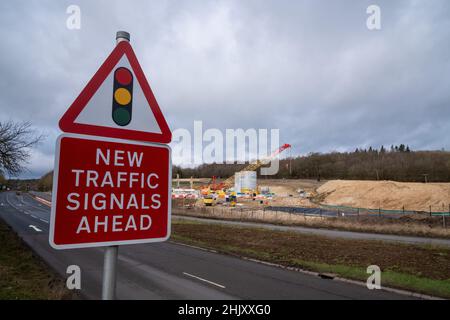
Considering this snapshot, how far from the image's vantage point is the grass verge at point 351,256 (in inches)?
435

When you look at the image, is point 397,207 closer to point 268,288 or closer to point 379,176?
point 268,288

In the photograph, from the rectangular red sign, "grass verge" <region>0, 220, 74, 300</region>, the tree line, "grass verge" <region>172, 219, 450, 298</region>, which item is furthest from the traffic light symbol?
the tree line

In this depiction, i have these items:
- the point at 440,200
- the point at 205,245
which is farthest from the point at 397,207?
the point at 205,245

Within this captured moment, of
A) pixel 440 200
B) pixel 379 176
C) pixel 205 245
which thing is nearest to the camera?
pixel 205 245

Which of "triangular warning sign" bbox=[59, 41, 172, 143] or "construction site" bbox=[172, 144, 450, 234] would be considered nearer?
"triangular warning sign" bbox=[59, 41, 172, 143]

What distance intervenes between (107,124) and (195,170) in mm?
143066

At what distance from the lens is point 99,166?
5.38 ft

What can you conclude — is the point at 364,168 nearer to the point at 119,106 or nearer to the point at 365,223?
the point at 365,223

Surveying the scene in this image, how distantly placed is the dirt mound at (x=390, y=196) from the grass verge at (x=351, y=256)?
30138 mm

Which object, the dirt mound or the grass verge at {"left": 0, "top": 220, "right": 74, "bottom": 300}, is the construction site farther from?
the grass verge at {"left": 0, "top": 220, "right": 74, "bottom": 300}

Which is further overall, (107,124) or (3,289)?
(3,289)

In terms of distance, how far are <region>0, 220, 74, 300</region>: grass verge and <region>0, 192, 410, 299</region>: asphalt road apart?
1.94 ft

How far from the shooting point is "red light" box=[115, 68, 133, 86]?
6.04ft

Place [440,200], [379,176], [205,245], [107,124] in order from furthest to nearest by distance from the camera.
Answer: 1. [379,176]
2. [440,200]
3. [205,245]
4. [107,124]
